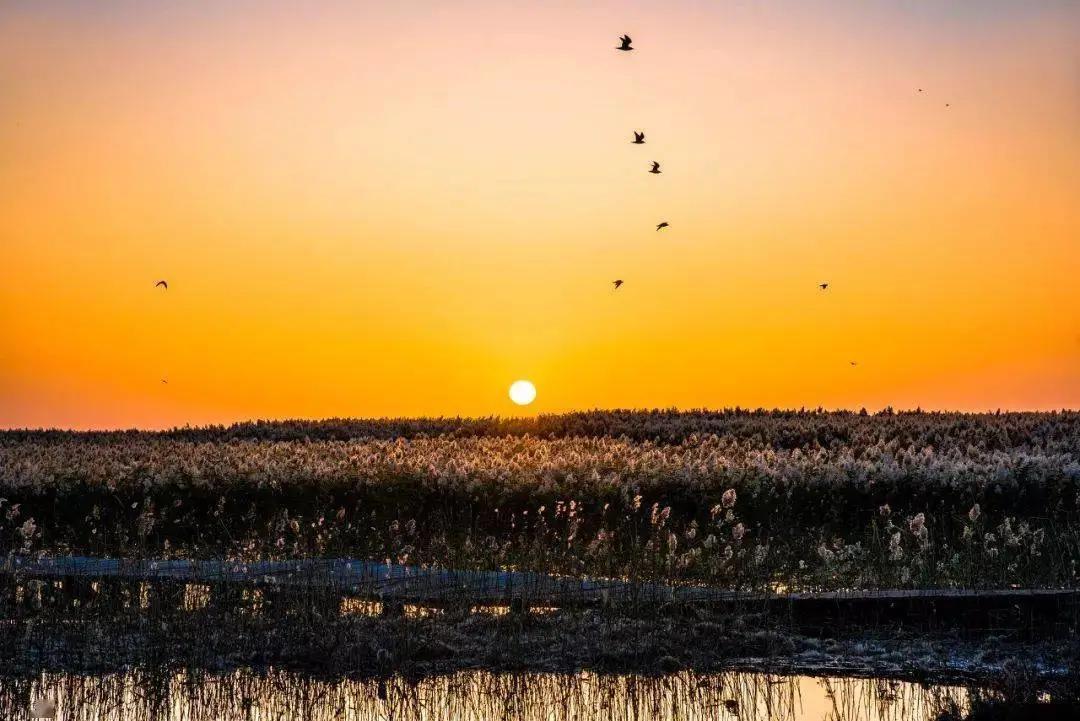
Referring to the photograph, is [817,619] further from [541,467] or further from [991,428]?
[991,428]

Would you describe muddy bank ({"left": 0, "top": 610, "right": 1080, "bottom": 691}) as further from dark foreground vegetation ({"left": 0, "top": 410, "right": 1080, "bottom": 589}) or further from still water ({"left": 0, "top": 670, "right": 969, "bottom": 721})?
dark foreground vegetation ({"left": 0, "top": 410, "right": 1080, "bottom": 589})

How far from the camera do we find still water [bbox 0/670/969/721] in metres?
9.39

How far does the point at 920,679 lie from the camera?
10398mm

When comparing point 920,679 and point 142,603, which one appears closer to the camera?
point 920,679

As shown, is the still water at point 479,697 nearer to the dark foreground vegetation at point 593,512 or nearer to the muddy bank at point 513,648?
the muddy bank at point 513,648

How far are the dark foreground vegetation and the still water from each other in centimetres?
447

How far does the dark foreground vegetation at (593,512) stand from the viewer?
16312 millimetres

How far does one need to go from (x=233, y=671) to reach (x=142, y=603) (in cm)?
393

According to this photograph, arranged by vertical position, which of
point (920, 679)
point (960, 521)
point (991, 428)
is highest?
point (991, 428)

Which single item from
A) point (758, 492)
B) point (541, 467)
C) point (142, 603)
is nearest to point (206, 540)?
point (541, 467)

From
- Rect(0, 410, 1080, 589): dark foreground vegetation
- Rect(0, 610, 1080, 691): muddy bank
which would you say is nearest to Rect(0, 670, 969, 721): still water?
Rect(0, 610, 1080, 691): muddy bank

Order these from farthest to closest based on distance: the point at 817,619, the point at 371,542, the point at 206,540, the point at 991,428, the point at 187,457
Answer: the point at 991,428 < the point at 187,457 < the point at 206,540 < the point at 371,542 < the point at 817,619

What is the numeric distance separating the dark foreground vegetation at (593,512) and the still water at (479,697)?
176 inches

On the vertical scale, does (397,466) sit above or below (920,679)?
above
